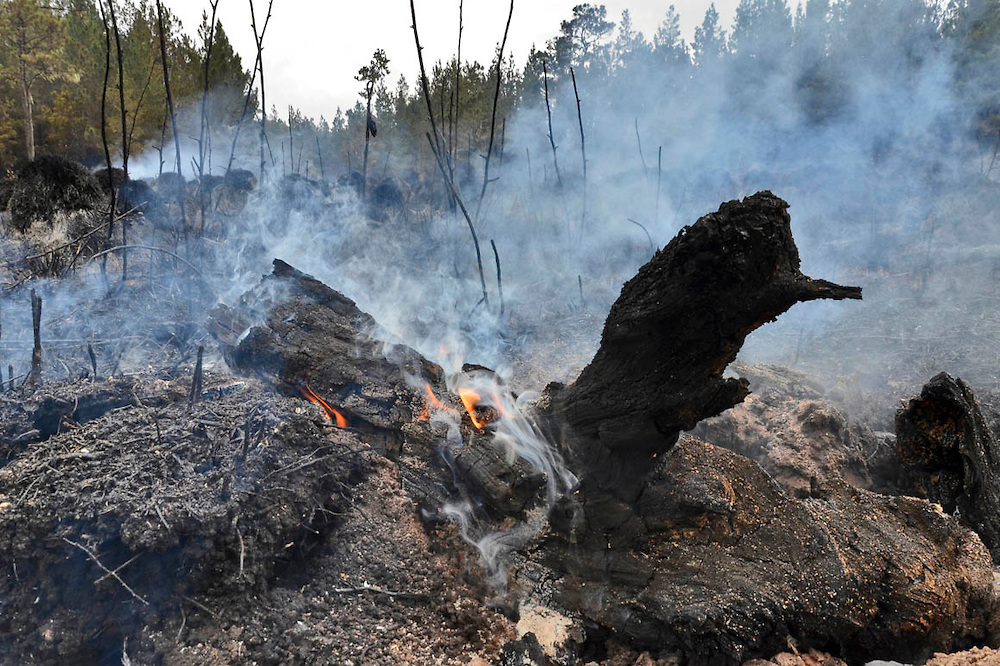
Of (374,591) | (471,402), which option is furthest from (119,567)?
(471,402)

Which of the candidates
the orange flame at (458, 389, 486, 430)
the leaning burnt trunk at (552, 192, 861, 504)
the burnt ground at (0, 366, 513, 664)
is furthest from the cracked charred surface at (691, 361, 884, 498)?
the burnt ground at (0, 366, 513, 664)

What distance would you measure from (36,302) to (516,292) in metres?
9.38

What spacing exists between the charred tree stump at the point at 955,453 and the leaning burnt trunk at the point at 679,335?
6.09 ft

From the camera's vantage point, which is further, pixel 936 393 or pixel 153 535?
pixel 936 393

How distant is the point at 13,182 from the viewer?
9.95 metres

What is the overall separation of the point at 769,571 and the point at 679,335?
4.94ft

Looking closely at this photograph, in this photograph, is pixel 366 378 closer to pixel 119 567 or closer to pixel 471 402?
pixel 471 402

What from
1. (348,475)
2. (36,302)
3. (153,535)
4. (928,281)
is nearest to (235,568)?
(153,535)

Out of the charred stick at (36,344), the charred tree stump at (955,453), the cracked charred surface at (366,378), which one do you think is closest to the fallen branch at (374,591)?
the cracked charred surface at (366,378)

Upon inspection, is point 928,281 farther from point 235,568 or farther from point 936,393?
point 235,568

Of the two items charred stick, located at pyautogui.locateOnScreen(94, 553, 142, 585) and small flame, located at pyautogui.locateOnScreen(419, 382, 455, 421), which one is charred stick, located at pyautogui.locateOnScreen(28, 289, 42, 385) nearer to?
charred stick, located at pyautogui.locateOnScreen(94, 553, 142, 585)

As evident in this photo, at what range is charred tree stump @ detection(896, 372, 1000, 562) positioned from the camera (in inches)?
155

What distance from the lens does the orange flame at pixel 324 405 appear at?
4215mm

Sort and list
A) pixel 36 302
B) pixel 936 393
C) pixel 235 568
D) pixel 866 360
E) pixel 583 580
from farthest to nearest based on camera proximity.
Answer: pixel 866 360, pixel 36 302, pixel 936 393, pixel 583 580, pixel 235 568
